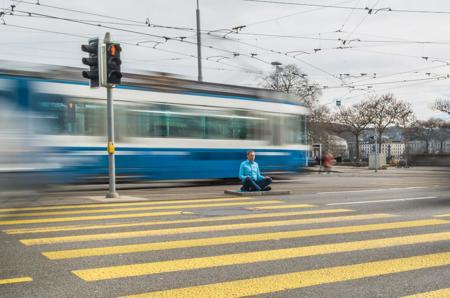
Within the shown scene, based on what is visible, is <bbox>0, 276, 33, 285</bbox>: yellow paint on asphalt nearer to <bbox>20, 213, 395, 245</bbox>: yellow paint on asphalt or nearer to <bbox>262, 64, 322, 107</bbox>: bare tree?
<bbox>20, 213, 395, 245</bbox>: yellow paint on asphalt

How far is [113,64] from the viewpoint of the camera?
13805 millimetres

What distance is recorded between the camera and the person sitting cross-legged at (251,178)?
15.0 meters

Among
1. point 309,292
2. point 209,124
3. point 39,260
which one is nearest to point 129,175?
point 209,124

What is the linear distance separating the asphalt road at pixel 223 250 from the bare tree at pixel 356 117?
62.2m

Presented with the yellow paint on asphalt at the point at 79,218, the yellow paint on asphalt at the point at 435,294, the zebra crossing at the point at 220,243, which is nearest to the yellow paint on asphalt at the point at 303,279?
the zebra crossing at the point at 220,243

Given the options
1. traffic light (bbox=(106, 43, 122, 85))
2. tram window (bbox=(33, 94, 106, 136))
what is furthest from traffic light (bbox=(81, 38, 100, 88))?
tram window (bbox=(33, 94, 106, 136))

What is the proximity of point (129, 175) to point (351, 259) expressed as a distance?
11.9 meters

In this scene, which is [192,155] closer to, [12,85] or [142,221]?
[12,85]

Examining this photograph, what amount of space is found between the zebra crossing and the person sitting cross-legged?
326cm

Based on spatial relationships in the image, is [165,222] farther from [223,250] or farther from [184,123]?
[184,123]

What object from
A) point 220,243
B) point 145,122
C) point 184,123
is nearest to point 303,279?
point 220,243

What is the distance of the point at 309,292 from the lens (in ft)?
16.0

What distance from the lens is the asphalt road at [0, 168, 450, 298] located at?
16.7 ft

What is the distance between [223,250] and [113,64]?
815 centimetres
